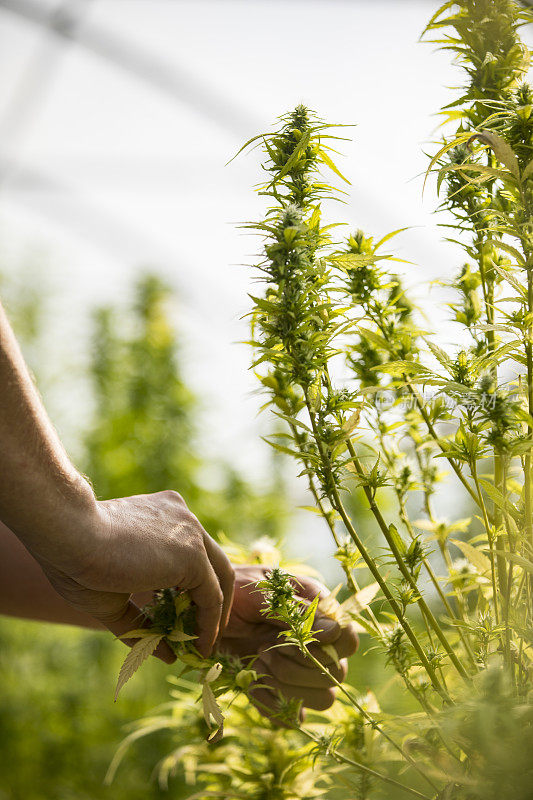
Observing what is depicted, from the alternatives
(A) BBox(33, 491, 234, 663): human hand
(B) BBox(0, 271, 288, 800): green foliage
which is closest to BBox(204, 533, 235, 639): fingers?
(A) BBox(33, 491, 234, 663): human hand

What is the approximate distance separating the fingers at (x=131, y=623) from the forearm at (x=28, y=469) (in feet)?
0.38

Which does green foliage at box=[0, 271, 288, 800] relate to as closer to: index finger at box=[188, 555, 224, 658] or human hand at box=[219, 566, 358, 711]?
human hand at box=[219, 566, 358, 711]

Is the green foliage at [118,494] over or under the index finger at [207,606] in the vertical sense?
under

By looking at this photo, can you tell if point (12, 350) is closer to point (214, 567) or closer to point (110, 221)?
point (214, 567)

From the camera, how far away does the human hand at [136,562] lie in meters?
0.44

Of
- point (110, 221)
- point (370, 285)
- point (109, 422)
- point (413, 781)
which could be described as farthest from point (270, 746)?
point (110, 221)

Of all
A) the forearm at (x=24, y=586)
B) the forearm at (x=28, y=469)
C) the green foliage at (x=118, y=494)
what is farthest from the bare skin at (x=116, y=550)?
the green foliage at (x=118, y=494)

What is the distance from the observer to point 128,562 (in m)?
0.46

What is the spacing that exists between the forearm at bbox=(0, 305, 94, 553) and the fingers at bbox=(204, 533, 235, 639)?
0.39 feet

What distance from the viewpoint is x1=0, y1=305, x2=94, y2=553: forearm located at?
399 millimetres

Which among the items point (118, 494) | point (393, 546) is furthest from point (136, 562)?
point (118, 494)

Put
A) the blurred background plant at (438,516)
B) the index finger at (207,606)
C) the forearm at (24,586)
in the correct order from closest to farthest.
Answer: the blurred background plant at (438,516) < the index finger at (207,606) < the forearm at (24,586)

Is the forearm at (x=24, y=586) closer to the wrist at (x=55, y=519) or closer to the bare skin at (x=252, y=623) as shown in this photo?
the bare skin at (x=252, y=623)

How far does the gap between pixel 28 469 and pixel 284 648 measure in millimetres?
277
